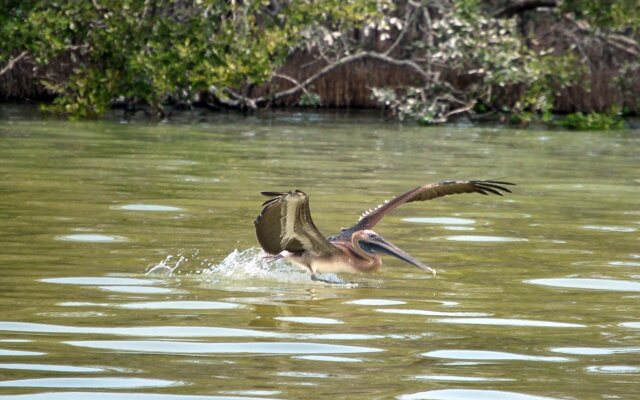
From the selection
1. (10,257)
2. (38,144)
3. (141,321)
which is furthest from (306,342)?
(38,144)

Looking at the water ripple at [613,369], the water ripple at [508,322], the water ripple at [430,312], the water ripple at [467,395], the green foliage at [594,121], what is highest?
the water ripple at [467,395]

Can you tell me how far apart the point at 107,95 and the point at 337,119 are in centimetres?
342

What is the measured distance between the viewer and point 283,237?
7211mm

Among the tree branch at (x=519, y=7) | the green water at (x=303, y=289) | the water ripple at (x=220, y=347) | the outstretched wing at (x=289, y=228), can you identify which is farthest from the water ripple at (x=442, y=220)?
the tree branch at (x=519, y=7)

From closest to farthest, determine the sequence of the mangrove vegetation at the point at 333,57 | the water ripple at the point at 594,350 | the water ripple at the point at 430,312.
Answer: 1. the water ripple at the point at 594,350
2. the water ripple at the point at 430,312
3. the mangrove vegetation at the point at 333,57

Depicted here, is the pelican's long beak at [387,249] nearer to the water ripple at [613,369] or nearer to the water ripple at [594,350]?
the water ripple at [594,350]

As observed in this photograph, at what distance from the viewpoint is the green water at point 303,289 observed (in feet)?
16.7

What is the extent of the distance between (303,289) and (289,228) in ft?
1.29

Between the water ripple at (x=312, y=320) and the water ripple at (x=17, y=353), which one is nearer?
the water ripple at (x=17, y=353)

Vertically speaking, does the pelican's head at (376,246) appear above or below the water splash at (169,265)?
above

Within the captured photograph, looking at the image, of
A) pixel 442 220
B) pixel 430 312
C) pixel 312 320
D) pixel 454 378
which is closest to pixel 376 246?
pixel 430 312

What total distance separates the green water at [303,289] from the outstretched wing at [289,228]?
0.20 meters

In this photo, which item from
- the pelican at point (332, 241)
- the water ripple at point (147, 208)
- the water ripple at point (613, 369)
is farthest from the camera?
the water ripple at point (147, 208)

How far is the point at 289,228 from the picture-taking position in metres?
7.13
